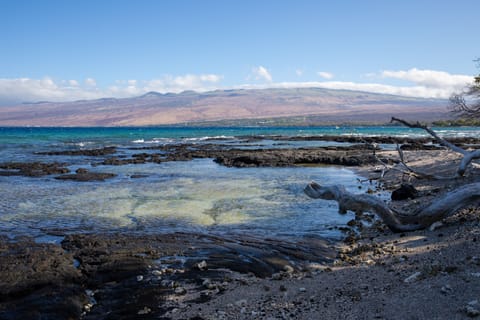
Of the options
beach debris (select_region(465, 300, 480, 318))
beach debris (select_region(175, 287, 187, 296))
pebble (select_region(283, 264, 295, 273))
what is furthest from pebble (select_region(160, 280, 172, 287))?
beach debris (select_region(465, 300, 480, 318))

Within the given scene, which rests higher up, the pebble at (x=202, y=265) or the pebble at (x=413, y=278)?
the pebble at (x=413, y=278)

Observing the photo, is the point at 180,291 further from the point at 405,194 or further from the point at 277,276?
the point at 405,194

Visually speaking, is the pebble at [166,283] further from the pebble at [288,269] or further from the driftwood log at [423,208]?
the driftwood log at [423,208]

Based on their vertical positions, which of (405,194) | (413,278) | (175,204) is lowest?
(175,204)

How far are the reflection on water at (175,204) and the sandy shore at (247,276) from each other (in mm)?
1557

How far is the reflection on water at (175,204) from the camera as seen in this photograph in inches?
509

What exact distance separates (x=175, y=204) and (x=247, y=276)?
27.4 feet

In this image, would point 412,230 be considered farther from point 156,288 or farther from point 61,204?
point 61,204

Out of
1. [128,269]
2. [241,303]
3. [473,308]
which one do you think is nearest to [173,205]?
[128,269]

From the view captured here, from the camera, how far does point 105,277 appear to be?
8.48 metres

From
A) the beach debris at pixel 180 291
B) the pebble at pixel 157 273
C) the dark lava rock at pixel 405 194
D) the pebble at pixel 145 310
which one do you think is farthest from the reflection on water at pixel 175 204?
the pebble at pixel 145 310

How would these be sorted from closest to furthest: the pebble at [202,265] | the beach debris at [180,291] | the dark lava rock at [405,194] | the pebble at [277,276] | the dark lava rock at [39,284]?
the dark lava rock at [39,284]
the beach debris at [180,291]
the pebble at [277,276]
the pebble at [202,265]
the dark lava rock at [405,194]

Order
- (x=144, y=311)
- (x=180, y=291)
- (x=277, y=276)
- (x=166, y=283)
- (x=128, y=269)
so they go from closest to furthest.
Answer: (x=144, y=311) < (x=180, y=291) < (x=166, y=283) < (x=277, y=276) < (x=128, y=269)

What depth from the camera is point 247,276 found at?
8.46m
